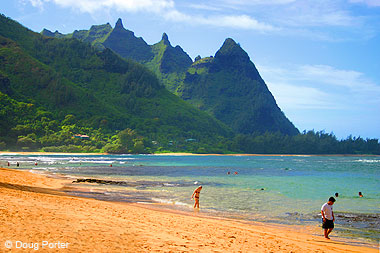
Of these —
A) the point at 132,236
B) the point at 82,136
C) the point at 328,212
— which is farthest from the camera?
the point at 82,136

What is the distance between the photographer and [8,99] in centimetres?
17962

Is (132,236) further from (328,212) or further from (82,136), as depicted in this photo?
(82,136)

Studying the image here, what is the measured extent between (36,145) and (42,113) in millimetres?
26597

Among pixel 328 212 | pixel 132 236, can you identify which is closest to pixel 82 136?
pixel 328 212

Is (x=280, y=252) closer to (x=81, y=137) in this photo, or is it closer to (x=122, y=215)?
(x=122, y=215)

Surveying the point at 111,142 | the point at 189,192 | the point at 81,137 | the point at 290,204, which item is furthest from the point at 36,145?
the point at 290,204

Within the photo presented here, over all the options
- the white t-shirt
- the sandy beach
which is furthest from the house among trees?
the white t-shirt

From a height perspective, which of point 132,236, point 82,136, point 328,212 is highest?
point 82,136

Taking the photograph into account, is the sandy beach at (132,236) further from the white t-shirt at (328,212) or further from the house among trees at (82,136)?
the house among trees at (82,136)

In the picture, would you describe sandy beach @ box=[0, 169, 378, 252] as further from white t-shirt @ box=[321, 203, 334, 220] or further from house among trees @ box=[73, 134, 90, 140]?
house among trees @ box=[73, 134, 90, 140]

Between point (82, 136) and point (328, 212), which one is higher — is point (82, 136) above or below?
above

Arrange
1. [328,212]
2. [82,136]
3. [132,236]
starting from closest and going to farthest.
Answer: [132,236]
[328,212]
[82,136]

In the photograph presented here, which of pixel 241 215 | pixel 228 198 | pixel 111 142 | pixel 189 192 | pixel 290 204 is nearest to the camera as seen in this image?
pixel 241 215

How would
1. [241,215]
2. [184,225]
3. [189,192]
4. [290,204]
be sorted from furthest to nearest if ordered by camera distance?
[189,192]
[290,204]
[241,215]
[184,225]
